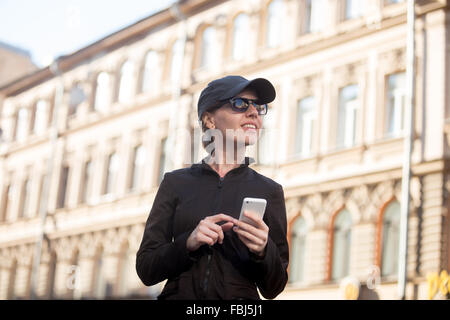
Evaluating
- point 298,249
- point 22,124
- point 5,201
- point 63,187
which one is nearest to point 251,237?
point 298,249

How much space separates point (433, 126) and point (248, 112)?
592 inches

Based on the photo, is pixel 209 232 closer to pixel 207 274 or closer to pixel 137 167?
pixel 207 274

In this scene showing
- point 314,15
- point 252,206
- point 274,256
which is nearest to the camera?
point 252,206

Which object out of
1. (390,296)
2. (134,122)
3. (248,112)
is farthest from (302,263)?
(248,112)

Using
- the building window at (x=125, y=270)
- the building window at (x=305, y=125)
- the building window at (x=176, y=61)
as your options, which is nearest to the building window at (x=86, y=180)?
the building window at (x=125, y=270)

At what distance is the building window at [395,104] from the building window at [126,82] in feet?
32.9

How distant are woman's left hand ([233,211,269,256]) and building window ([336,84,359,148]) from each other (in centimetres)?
1648

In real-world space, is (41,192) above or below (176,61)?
below

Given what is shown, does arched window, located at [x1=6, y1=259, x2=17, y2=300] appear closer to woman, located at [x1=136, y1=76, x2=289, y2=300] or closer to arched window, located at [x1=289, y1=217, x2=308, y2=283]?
arched window, located at [x1=289, y1=217, x2=308, y2=283]

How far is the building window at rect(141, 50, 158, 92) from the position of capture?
82.9ft

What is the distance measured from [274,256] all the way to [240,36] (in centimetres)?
2074

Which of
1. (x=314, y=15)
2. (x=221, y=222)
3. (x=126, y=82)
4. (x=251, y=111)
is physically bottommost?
(x=221, y=222)

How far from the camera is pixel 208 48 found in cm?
2347

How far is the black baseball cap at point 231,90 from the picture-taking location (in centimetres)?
218
